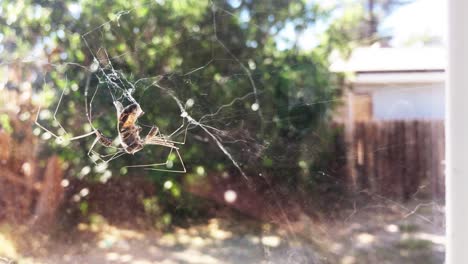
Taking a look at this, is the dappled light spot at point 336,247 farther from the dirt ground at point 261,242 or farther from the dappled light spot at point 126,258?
the dappled light spot at point 126,258

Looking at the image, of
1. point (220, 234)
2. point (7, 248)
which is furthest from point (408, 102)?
point (7, 248)

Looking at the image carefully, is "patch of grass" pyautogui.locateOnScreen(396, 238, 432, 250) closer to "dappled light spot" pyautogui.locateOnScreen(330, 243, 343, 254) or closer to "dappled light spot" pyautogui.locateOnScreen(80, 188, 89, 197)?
"dappled light spot" pyautogui.locateOnScreen(330, 243, 343, 254)

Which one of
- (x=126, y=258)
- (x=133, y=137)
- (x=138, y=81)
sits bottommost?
(x=126, y=258)

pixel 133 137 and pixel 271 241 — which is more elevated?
pixel 133 137

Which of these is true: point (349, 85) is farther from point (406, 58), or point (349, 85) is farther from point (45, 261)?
point (45, 261)

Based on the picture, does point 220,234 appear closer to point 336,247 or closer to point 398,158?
point 336,247

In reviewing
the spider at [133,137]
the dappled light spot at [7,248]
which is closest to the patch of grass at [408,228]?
the spider at [133,137]

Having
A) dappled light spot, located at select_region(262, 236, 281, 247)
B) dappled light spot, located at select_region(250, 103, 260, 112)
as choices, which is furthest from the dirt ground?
dappled light spot, located at select_region(250, 103, 260, 112)
